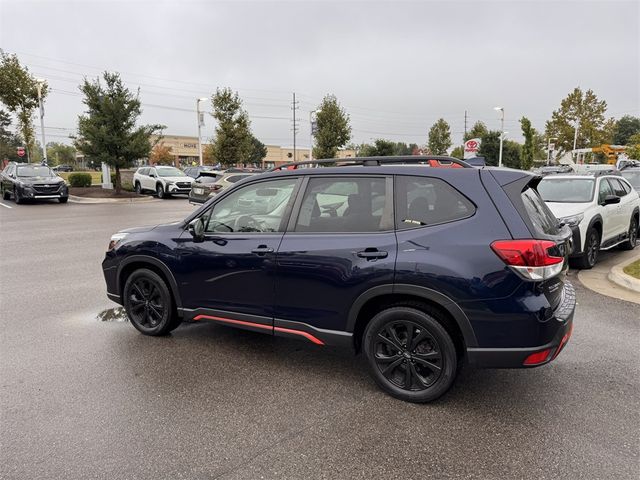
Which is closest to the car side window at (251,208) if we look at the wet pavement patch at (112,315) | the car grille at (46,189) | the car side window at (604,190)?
the wet pavement patch at (112,315)

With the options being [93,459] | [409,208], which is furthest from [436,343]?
[93,459]

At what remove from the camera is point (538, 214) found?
3395 mm

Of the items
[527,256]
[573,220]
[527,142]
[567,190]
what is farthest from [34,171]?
[527,142]

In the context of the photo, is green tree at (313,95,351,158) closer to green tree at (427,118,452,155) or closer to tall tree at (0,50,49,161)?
green tree at (427,118,452,155)

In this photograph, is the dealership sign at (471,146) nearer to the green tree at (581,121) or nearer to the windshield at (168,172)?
the windshield at (168,172)

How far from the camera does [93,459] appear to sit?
8.95ft

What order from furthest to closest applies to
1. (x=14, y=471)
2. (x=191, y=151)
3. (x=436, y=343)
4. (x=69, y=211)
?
(x=191, y=151), (x=69, y=211), (x=436, y=343), (x=14, y=471)

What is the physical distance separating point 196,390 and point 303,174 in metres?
1.96

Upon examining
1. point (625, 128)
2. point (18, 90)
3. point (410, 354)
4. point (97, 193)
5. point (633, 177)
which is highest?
point (625, 128)

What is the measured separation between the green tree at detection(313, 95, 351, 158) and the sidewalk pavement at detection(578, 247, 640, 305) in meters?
31.8

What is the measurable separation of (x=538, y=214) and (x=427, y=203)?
853 mm

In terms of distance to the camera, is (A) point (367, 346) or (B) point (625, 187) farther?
(B) point (625, 187)

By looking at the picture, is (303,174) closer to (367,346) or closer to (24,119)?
(367,346)

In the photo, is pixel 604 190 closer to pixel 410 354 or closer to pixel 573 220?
pixel 573 220
